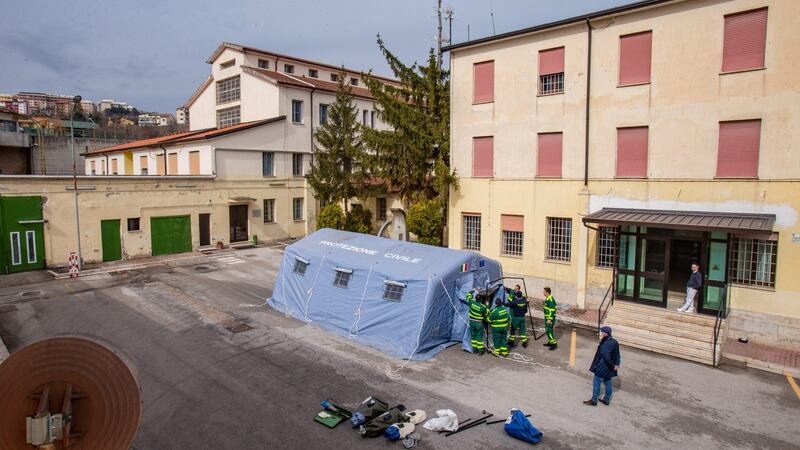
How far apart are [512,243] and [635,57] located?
810 centimetres

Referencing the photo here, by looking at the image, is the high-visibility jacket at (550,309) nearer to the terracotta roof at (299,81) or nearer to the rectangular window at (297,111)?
the rectangular window at (297,111)

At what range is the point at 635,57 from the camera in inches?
660

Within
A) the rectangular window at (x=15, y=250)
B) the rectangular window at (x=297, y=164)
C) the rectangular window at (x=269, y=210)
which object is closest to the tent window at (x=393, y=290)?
the rectangular window at (x=15, y=250)

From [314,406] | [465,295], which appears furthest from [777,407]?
[314,406]

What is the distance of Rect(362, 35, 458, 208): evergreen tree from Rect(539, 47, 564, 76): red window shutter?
592 centimetres

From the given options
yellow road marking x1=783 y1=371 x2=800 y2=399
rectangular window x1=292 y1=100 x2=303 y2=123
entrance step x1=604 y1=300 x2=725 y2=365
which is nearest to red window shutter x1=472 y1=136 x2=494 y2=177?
entrance step x1=604 y1=300 x2=725 y2=365

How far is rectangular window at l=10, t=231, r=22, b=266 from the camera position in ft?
72.8

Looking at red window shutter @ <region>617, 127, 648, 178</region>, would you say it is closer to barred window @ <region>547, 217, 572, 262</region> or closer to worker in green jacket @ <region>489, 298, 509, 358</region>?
barred window @ <region>547, 217, 572, 262</region>

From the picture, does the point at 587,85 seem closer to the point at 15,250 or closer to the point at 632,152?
the point at 632,152

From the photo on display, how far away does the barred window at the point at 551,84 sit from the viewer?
18516 millimetres

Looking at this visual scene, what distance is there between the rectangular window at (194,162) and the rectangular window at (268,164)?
393cm

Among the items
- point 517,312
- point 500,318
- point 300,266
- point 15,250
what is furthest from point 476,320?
point 15,250

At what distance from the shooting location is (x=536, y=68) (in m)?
18.9

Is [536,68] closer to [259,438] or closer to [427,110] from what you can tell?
[427,110]
